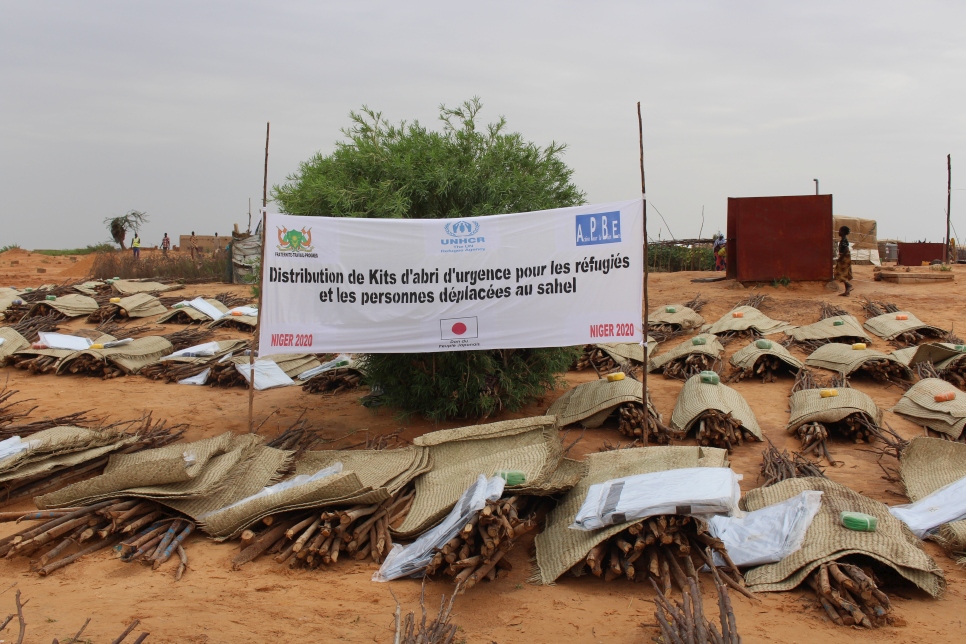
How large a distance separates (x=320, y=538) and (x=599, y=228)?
3.07m

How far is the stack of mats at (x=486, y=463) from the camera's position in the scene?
452 centimetres

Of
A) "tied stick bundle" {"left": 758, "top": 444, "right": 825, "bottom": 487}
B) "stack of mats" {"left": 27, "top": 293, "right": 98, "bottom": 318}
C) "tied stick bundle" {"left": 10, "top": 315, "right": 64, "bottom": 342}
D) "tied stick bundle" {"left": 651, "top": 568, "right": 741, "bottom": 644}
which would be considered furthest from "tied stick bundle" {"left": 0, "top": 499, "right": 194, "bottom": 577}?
"stack of mats" {"left": 27, "top": 293, "right": 98, "bottom": 318}

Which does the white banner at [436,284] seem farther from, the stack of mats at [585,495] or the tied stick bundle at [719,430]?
the tied stick bundle at [719,430]

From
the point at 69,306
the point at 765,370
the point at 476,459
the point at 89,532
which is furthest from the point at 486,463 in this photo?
the point at 69,306

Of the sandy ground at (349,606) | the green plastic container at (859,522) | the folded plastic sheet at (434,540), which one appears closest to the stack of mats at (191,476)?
the sandy ground at (349,606)

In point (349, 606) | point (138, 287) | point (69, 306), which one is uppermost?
point (138, 287)

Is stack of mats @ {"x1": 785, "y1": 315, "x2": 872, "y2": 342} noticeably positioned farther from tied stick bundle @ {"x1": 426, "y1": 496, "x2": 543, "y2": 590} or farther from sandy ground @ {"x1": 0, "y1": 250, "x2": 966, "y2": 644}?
tied stick bundle @ {"x1": 426, "y1": 496, "x2": 543, "y2": 590}

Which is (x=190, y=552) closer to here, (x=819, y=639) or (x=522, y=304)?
(x=522, y=304)

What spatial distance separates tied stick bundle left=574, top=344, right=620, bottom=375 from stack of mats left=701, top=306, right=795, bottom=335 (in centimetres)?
233

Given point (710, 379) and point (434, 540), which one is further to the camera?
point (710, 379)

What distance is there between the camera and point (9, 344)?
10820 millimetres

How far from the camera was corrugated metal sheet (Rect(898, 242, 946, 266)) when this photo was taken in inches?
876

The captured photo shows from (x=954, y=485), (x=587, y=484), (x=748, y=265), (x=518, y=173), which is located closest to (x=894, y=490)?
(x=954, y=485)

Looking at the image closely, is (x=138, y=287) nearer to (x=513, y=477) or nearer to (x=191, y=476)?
(x=191, y=476)
